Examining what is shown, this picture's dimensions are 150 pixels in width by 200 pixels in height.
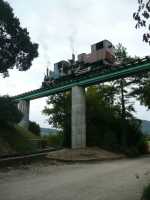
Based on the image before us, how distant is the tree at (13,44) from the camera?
17.0 metres

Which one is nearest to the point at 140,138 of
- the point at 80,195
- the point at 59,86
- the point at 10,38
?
the point at 59,86

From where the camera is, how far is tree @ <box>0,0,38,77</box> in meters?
17.0

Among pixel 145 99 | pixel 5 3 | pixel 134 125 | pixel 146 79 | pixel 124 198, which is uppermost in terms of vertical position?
pixel 5 3

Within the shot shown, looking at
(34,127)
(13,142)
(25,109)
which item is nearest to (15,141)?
(13,142)

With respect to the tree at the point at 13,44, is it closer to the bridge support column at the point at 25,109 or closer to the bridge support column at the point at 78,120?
the bridge support column at the point at 78,120

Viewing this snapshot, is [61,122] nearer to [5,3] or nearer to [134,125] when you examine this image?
[134,125]

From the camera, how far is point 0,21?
1667 cm

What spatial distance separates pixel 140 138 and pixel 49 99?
42.5 ft

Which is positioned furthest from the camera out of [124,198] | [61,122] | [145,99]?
[61,122]

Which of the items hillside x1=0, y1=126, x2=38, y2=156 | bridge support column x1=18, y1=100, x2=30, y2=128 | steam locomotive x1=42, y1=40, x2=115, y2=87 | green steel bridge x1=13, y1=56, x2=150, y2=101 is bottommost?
hillside x1=0, y1=126, x2=38, y2=156

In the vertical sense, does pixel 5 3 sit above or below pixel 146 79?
above

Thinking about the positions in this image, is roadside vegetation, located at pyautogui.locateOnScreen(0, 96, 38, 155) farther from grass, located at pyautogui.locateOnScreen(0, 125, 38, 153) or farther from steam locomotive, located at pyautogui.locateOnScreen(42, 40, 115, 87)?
steam locomotive, located at pyautogui.locateOnScreen(42, 40, 115, 87)

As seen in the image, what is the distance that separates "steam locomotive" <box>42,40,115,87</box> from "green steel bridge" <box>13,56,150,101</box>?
83 cm

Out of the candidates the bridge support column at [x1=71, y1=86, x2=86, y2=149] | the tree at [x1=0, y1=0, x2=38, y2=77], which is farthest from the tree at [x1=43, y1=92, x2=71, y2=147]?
the tree at [x1=0, y1=0, x2=38, y2=77]
